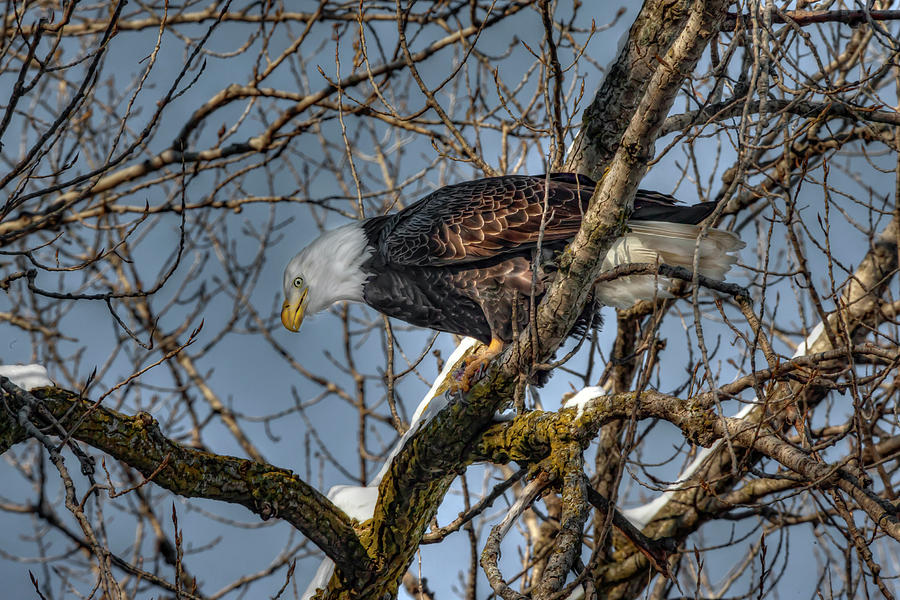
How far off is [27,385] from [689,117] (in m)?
3.05

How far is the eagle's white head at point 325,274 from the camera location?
169 inches

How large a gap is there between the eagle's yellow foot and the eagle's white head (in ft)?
2.52

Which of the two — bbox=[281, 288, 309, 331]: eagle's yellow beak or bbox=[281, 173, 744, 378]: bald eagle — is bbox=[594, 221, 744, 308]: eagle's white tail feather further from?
bbox=[281, 288, 309, 331]: eagle's yellow beak

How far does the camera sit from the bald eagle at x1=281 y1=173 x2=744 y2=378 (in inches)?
150

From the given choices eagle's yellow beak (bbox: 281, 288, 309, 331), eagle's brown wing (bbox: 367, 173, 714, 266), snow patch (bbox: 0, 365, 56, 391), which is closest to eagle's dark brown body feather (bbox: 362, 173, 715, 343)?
eagle's brown wing (bbox: 367, 173, 714, 266)

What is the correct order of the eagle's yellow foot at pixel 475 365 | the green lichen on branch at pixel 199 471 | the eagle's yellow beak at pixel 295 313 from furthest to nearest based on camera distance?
the eagle's yellow beak at pixel 295 313
the eagle's yellow foot at pixel 475 365
the green lichen on branch at pixel 199 471

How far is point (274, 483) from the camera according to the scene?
3.23 metres

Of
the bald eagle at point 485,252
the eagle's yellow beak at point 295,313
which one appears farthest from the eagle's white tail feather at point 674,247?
A: the eagle's yellow beak at point 295,313

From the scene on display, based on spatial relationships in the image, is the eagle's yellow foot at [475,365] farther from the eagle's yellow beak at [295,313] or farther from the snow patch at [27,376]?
the snow patch at [27,376]

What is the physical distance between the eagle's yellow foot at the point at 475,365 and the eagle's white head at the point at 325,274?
0.77 m

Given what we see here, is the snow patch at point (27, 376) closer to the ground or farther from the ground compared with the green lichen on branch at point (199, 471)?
farther from the ground

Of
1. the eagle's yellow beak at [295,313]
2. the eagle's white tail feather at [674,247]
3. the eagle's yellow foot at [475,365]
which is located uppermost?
the eagle's yellow beak at [295,313]

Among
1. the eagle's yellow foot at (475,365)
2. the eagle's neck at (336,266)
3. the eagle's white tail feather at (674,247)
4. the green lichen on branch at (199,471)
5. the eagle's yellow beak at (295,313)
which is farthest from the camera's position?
the eagle's yellow beak at (295,313)

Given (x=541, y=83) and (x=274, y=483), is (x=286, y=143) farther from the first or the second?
(x=274, y=483)
